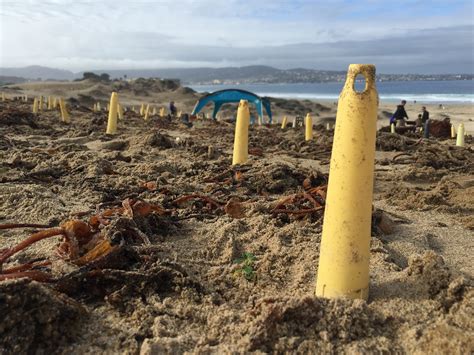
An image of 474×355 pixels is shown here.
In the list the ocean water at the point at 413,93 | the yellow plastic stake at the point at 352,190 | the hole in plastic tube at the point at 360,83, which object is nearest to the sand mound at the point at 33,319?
the yellow plastic stake at the point at 352,190

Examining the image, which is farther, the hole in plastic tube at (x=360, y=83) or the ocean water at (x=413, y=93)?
the ocean water at (x=413, y=93)

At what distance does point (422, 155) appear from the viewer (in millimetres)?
9344

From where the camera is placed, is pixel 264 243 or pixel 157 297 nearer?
pixel 157 297

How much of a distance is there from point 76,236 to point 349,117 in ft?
6.48

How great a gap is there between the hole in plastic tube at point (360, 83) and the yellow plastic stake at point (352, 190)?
1 centimetres

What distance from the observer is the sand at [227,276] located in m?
2.28

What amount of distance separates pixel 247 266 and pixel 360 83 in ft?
4.55

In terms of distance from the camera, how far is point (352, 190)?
2646mm

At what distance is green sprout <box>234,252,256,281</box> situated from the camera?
10.3ft

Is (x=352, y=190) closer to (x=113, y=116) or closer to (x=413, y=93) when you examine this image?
(x=113, y=116)

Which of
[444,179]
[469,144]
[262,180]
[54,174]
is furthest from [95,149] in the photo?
[469,144]

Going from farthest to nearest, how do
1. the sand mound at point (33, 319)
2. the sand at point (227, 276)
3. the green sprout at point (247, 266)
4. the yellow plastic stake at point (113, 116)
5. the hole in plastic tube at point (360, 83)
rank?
the yellow plastic stake at point (113, 116) < the green sprout at point (247, 266) < the hole in plastic tube at point (360, 83) < the sand at point (227, 276) < the sand mound at point (33, 319)

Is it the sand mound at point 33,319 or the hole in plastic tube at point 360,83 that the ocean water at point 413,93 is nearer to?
the hole in plastic tube at point 360,83

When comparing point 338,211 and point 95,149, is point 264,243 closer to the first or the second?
point 338,211
